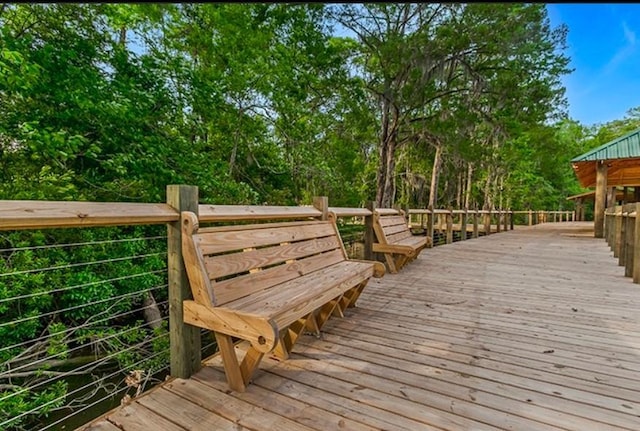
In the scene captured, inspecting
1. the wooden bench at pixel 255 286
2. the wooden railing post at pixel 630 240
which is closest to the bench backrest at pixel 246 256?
the wooden bench at pixel 255 286

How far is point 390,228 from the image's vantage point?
16.3ft

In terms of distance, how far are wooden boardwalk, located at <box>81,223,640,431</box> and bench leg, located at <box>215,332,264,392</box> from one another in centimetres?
5

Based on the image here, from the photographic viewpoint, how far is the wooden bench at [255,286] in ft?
5.34

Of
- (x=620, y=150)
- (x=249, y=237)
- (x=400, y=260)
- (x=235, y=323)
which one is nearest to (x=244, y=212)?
(x=249, y=237)

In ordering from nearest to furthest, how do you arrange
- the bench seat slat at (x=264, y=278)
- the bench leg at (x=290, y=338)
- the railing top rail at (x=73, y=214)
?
the railing top rail at (x=73, y=214) → the bench seat slat at (x=264, y=278) → the bench leg at (x=290, y=338)

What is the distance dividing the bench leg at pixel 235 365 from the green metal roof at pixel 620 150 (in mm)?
10701

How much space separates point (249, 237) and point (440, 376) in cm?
145

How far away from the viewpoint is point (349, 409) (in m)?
1.63

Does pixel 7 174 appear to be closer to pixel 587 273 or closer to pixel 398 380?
pixel 398 380

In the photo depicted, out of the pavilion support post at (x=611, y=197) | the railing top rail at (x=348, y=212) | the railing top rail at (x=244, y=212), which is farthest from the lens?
the pavilion support post at (x=611, y=197)

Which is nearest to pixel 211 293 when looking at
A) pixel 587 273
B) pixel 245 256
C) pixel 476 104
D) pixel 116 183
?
pixel 245 256

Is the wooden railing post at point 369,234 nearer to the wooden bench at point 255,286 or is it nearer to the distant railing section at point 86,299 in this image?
the distant railing section at point 86,299

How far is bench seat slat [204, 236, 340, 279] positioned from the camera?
6.13 ft

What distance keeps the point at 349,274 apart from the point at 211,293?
1.16 m
